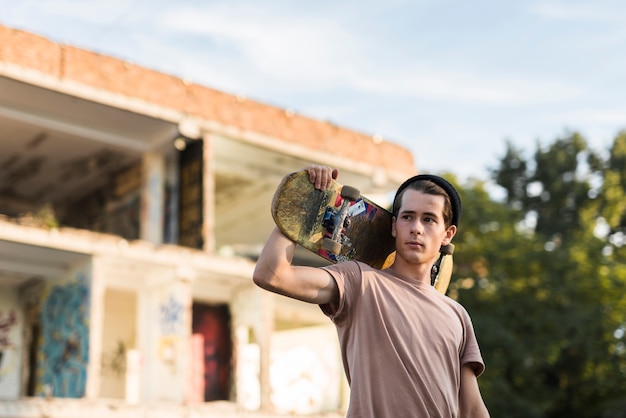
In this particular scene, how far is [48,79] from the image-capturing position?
17.3m

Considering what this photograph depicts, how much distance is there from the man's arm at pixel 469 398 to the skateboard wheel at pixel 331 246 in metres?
0.67

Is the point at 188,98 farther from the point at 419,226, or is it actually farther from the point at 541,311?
the point at 419,226

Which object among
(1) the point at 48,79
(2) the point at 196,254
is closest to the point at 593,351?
(2) the point at 196,254

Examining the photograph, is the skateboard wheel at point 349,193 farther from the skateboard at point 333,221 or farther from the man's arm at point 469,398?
the man's arm at point 469,398

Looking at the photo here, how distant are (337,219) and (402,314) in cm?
43

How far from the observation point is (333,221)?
337cm

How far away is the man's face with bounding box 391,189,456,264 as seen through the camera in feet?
11.0

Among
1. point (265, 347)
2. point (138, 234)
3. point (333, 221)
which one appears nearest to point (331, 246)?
point (333, 221)

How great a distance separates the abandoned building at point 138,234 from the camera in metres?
17.7

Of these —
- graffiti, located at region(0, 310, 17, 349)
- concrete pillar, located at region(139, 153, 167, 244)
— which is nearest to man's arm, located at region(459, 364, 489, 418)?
concrete pillar, located at region(139, 153, 167, 244)

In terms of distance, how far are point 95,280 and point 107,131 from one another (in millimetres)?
3449

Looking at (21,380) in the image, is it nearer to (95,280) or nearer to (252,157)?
(95,280)

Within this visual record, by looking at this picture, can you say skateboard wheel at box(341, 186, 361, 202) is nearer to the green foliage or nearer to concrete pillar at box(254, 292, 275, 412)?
concrete pillar at box(254, 292, 275, 412)

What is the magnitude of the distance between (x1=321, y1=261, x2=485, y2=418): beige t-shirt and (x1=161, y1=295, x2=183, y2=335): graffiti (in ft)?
52.4
